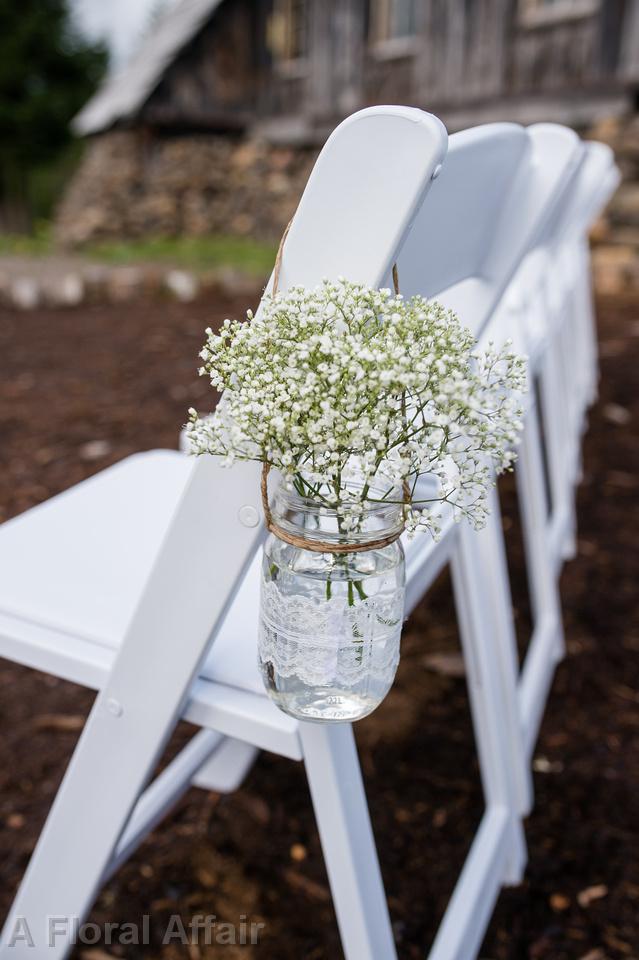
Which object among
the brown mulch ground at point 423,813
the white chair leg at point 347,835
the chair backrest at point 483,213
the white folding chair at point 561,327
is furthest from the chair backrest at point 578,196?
the brown mulch ground at point 423,813

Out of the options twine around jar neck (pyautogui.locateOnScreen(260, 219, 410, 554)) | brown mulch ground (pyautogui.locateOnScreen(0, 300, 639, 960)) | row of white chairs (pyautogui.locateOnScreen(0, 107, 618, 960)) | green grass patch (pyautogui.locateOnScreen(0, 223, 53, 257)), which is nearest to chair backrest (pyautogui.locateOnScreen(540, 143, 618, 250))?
row of white chairs (pyautogui.locateOnScreen(0, 107, 618, 960))

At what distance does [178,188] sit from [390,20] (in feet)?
10.3

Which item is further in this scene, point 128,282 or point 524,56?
point 524,56

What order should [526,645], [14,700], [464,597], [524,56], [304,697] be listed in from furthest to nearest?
1. [524,56]
2. [526,645]
3. [14,700]
4. [464,597]
5. [304,697]

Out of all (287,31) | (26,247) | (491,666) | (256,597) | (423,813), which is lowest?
(26,247)

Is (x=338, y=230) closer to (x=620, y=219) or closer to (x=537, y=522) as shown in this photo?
(x=537, y=522)

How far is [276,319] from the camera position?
0.61m

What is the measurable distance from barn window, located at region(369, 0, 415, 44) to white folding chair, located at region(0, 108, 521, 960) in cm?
773

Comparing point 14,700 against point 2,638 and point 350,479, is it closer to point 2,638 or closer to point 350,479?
point 2,638

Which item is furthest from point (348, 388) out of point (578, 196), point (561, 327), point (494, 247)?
point (561, 327)

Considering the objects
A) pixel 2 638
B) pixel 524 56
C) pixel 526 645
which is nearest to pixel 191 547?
pixel 2 638

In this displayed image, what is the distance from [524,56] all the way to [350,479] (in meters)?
7.07

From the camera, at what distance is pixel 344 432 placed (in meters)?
0.58

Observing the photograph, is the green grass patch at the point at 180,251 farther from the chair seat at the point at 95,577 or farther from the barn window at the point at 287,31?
the chair seat at the point at 95,577
